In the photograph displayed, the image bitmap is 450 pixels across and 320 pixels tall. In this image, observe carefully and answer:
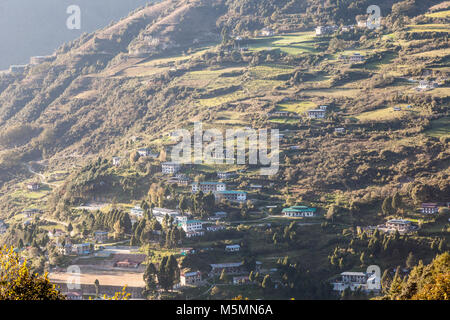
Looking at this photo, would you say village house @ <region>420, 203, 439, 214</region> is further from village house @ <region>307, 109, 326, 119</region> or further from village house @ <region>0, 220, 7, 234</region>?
village house @ <region>0, 220, 7, 234</region>

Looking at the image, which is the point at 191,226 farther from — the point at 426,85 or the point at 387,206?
the point at 426,85

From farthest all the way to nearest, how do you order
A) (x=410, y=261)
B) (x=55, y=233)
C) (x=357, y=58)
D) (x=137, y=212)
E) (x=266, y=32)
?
(x=266, y=32), (x=357, y=58), (x=55, y=233), (x=137, y=212), (x=410, y=261)

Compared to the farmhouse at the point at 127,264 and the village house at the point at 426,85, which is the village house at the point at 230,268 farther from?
the village house at the point at 426,85

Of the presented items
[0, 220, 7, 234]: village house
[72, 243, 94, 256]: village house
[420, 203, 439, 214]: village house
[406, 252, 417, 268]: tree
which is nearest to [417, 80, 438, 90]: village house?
[420, 203, 439, 214]: village house

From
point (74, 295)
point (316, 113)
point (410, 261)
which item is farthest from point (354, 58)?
point (74, 295)

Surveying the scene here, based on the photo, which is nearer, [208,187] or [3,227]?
[208,187]
